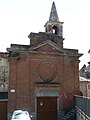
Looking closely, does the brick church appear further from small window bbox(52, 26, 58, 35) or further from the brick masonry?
small window bbox(52, 26, 58, 35)

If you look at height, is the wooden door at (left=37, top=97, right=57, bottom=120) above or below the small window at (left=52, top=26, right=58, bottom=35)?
below

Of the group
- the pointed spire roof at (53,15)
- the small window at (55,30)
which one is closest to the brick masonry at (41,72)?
the small window at (55,30)

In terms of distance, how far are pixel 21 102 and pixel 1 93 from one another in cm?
244

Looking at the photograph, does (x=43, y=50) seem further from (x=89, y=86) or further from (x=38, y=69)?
(x=89, y=86)

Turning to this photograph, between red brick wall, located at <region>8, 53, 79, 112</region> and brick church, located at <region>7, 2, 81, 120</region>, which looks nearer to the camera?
red brick wall, located at <region>8, 53, 79, 112</region>

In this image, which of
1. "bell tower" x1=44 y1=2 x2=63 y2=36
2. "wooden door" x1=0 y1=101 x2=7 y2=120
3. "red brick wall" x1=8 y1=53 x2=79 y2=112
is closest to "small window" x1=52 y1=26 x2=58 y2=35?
"bell tower" x1=44 y1=2 x2=63 y2=36

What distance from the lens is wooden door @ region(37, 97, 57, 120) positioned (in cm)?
2676

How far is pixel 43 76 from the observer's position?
27.4m

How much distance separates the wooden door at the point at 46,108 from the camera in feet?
87.8

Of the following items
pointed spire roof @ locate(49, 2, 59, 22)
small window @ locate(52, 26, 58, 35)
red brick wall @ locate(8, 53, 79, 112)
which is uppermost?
pointed spire roof @ locate(49, 2, 59, 22)

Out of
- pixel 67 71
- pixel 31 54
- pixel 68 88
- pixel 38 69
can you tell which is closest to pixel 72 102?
pixel 68 88

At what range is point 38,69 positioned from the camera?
2727 centimetres

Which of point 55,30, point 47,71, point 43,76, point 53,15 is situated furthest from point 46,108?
point 53,15

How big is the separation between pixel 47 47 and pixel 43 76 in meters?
3.49
